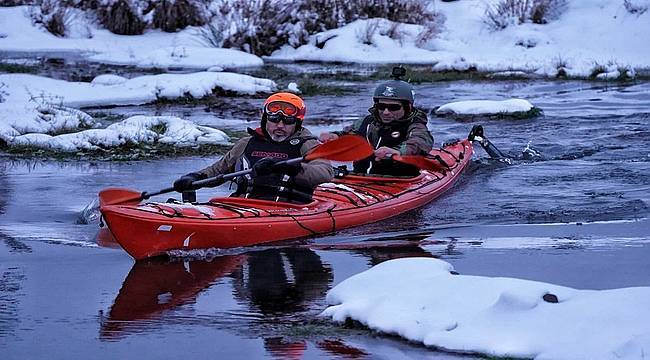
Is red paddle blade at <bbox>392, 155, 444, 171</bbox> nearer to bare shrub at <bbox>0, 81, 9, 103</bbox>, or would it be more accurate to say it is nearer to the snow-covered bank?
bare shrub at <bbox>0, 81, 9, 103</bbox>

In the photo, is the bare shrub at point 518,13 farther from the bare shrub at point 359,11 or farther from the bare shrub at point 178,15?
the bare shrub at point 178,15

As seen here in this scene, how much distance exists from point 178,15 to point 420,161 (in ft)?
64.5

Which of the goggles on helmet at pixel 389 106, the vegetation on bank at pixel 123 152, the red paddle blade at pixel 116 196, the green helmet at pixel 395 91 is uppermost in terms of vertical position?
the green helmet at pixel 395 91

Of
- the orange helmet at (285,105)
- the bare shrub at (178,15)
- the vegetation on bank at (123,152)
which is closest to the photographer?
the orange helmet at (285,105)

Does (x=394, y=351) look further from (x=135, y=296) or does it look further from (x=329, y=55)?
(x=329, y=55)

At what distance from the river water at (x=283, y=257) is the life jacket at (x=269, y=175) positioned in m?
0.51

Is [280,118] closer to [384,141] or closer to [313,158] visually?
[313,158]

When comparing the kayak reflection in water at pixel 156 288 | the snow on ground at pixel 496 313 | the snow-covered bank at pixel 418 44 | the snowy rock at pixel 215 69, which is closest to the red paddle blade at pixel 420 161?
the kayak reflection in water at pixel 156 288

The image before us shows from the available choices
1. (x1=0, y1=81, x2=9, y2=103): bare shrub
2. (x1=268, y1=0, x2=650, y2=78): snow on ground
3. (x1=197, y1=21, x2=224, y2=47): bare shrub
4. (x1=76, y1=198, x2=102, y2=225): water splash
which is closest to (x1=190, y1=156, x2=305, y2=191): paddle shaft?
(x1=76, y1=198, x2=102, y2=225): water splash

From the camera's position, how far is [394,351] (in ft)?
21.3

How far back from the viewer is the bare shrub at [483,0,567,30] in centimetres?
3084

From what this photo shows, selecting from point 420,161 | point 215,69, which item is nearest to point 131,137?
point 420,161

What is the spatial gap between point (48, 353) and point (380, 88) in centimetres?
647

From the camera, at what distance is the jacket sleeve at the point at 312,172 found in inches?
410
